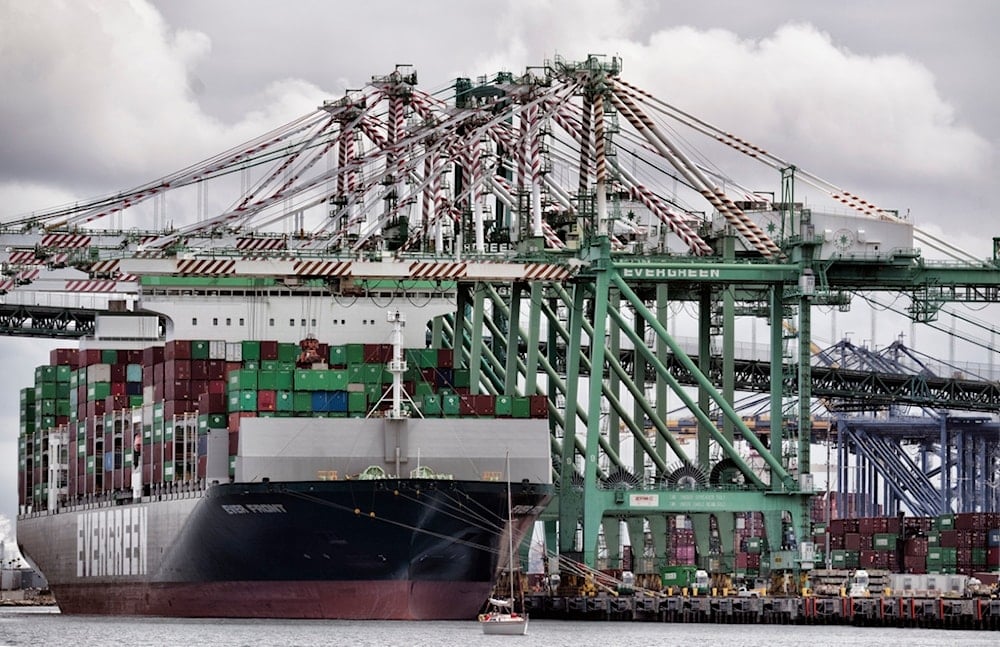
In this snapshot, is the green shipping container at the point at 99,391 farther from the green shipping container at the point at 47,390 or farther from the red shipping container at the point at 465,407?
the red shipping container at the point at 465,407

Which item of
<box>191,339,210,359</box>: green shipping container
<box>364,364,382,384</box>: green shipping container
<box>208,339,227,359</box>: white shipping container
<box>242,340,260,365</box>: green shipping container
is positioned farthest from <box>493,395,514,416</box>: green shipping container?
<box>191,339,210,359</box>: green shipping container

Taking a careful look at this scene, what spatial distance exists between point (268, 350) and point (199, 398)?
2.90m

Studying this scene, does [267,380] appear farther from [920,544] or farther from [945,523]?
[920,544]

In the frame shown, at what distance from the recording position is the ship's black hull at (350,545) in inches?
2889

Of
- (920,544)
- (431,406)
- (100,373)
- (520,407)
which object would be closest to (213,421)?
(431,406)

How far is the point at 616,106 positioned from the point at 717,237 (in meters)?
5.95

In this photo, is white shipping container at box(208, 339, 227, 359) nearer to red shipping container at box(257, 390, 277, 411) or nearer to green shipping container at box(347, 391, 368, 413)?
red shipping container at box(257, 390, 277, 411)

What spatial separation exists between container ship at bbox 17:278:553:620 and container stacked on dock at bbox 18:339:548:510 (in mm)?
72

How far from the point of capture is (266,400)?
75.8 meters

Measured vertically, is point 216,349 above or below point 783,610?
above

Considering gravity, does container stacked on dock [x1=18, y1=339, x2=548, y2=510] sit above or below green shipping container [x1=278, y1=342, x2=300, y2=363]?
below

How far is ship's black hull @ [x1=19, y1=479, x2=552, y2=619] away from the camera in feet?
241

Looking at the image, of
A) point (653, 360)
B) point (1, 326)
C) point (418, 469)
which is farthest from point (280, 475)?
point (1, 326)

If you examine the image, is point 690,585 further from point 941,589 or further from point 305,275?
point 305,275
